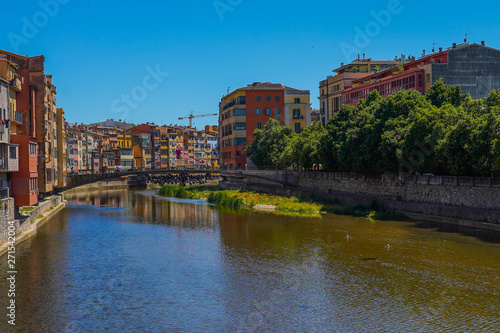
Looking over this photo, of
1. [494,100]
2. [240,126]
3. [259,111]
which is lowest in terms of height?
[494,100]

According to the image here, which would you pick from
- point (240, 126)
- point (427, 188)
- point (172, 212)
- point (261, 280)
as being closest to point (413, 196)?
point (427, 188)

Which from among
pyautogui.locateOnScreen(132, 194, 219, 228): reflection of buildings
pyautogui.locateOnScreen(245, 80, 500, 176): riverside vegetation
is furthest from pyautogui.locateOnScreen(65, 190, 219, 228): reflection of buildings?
pyautogui.locateOnScreen(245, 80, 500, 176): riverside vegetation

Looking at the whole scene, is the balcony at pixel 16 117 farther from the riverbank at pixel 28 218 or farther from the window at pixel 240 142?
the window at pixel 240 142

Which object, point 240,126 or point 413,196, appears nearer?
point 413,196

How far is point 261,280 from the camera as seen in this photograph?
2966 cm

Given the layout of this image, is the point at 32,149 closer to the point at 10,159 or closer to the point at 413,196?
the point at 10,159

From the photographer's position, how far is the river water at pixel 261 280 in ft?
76.0

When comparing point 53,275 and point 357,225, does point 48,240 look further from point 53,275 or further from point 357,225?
point 357,225

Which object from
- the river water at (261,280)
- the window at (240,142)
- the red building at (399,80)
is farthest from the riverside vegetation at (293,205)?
the window at (240,142)

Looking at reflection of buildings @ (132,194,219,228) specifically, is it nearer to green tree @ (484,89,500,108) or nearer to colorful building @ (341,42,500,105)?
green tree @ (484,89,500,108)

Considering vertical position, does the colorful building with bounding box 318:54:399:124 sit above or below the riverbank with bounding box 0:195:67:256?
above

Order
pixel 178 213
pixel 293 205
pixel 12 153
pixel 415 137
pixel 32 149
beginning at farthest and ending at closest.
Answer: pixel 178 213, pixel 293 205, pixel 415 137, pixel 32 149, pixel 12 153

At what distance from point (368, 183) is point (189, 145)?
123075mm

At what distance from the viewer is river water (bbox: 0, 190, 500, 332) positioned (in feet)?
76.0
